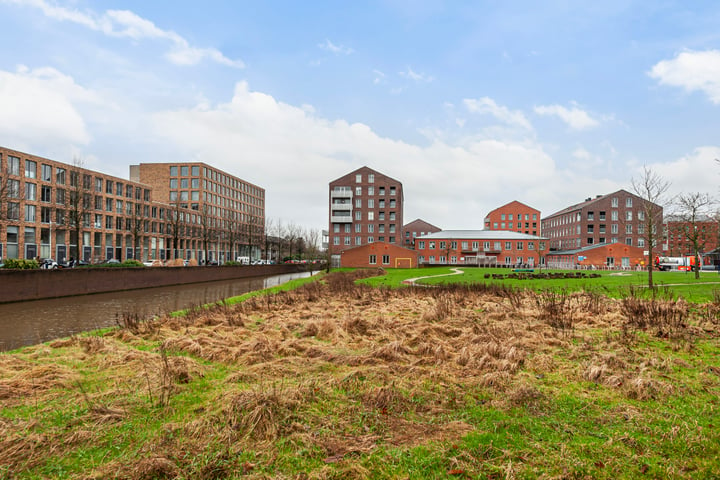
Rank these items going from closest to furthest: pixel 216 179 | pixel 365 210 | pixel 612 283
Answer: pixel 612 283 < pixel 365 210 < pixel 216 179

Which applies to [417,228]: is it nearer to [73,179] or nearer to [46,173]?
[46,173]

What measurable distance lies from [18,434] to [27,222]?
2538 inches

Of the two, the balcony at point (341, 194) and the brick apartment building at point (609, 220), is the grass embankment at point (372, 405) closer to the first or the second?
the balcony at point (341, 194)

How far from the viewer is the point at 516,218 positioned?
10506 centimetres

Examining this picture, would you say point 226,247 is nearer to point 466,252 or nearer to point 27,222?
point 27,222

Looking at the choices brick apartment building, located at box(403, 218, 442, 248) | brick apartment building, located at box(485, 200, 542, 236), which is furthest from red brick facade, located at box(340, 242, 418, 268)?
brick apartment building, located at box(403, 218, 442, 248)

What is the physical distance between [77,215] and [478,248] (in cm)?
6251

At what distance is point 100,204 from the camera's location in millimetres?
67625

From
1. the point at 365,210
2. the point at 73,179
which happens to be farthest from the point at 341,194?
the point at 73,179

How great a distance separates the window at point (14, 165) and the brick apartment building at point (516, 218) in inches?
3655

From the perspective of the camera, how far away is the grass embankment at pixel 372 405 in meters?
4.10

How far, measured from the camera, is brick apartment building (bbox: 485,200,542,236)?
104312 millimetres

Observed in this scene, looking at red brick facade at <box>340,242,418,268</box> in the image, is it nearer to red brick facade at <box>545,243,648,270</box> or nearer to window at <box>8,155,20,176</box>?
red brick facade at <box>545,243,648,270</box>

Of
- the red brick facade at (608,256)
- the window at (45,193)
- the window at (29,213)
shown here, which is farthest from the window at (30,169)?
the red brick facade at (608,256)
